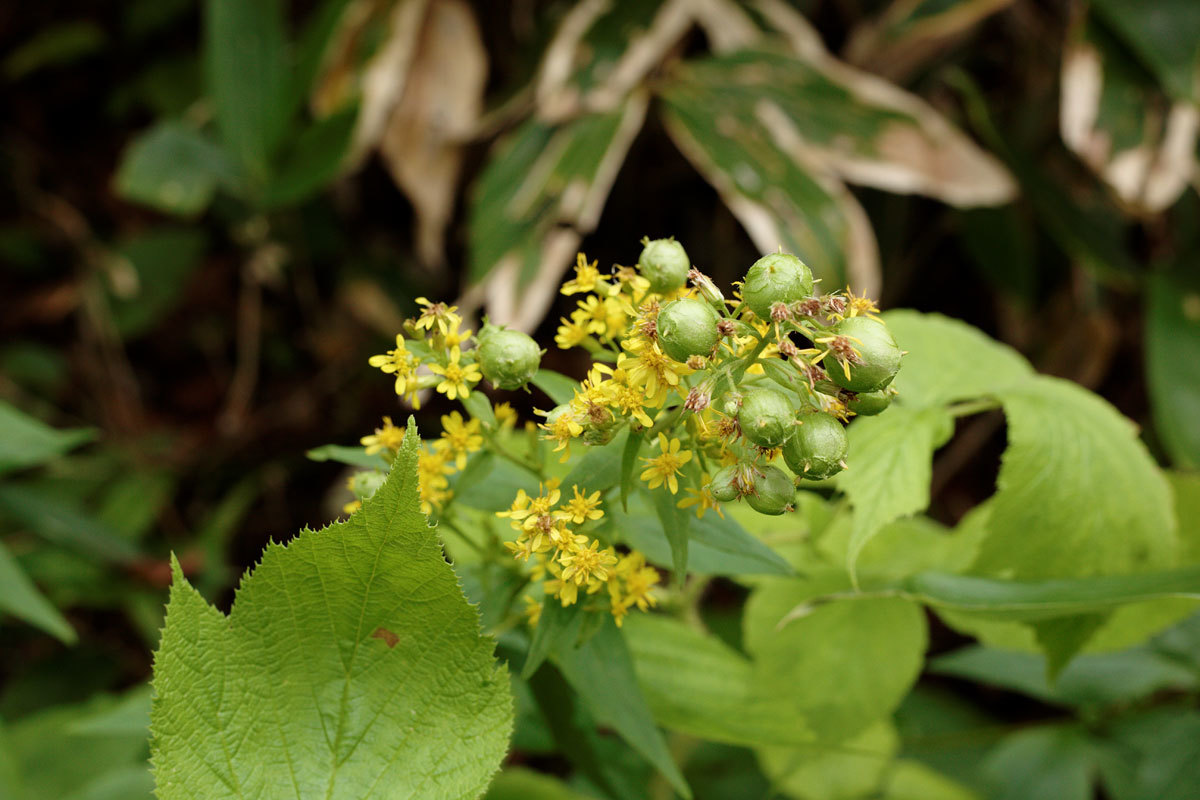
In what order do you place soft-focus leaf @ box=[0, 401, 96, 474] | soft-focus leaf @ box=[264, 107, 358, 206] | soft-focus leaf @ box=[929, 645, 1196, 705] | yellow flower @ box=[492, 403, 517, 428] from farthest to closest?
1. soft-focus leaf @ box=[264, 107, 358, 206]
2. soft-focus leaf @ box=[929, 645, 1196, 705]
3. soft-focus leaf @ box=[0, 401, 96, 474]
4. yellow flower @ box=[492, 403, 517, 428]

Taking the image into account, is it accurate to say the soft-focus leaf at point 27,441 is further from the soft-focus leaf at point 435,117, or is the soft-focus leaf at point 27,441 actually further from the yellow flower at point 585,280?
the soft-focus leaf at point 435,117

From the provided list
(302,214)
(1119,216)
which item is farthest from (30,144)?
(1119,216)

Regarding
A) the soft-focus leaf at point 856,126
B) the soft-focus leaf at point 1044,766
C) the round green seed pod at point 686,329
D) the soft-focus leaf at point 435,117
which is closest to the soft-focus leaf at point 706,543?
the round green seed pod at point 686,329

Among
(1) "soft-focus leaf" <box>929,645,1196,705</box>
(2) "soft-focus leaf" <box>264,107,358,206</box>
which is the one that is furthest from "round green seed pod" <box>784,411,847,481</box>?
(2) "soft-focus leaf" <box>264,107,358,206</box>

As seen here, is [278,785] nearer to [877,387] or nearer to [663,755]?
[663,755]

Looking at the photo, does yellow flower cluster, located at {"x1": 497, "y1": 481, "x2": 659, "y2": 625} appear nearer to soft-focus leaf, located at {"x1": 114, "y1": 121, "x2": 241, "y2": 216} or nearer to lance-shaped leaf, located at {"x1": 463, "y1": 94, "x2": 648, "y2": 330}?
lance-shaped leaf, located at {"x1": 463, "y1": 94, "x2": 648, "y2": 330}

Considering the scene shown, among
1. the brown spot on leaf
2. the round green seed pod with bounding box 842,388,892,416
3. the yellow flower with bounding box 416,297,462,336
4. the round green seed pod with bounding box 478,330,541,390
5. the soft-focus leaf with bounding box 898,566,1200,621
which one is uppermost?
the yellow flower with bounding box 416,297,462,336

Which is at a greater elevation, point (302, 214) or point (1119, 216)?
point (302, 214)

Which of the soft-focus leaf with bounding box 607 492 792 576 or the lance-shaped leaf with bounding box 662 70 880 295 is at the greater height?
the lance-shaped leaf with bounding box 662 70 880 295
